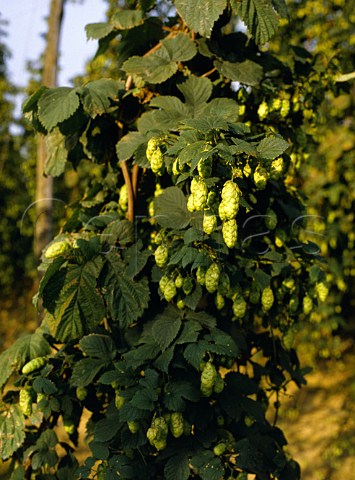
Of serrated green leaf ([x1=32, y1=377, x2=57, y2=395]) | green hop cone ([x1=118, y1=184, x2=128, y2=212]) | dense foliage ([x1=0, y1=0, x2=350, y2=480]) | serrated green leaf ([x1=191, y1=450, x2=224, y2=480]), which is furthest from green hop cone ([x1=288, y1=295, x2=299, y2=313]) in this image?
serrated green leaf ([x1=32, y1=377, x2=57, y2=395])

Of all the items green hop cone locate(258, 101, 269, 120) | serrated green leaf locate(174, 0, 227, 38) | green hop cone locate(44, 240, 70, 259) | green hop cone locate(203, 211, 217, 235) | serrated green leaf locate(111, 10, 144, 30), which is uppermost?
serrated green leaf locate(111, 10, 144, 30)

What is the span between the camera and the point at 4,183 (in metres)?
7.96

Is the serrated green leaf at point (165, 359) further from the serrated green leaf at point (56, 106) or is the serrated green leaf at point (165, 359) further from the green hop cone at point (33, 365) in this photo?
the serrated green leaf at point (56, 106)

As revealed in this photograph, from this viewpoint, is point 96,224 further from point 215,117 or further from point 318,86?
point 318,86

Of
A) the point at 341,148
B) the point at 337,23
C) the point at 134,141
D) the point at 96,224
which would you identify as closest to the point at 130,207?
the point at 96,224

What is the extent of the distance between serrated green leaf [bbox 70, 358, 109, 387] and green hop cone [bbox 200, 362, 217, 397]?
311mm

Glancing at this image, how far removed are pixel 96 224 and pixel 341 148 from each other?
2959mm

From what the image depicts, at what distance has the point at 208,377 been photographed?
1.28m

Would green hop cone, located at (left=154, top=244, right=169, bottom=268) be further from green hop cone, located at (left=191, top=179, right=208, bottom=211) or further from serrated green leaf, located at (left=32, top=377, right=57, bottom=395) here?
serrated green leaf, located at (left=32, top=377, right=57, bottom=395)

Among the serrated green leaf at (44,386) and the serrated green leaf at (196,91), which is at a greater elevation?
the serrated green leaf at (196,91)

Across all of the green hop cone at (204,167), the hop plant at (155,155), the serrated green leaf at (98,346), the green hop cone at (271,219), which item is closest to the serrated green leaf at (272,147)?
the green hop cone at (204,167)

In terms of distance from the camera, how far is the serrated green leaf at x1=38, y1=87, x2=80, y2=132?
1461mm

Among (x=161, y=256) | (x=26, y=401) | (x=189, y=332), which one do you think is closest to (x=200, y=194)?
(x=161, y=256)

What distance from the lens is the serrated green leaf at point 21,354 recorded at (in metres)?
1.57
